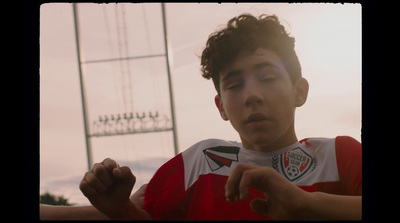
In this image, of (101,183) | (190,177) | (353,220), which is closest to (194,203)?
(190,177)

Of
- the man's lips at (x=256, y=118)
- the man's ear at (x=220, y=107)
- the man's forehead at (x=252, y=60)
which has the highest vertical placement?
the man's forehead at (x=252, y=60)

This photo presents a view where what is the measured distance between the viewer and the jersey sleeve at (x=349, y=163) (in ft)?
2.79

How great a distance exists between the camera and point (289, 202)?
755 mm

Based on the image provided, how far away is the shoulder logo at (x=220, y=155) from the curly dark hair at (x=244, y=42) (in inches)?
5.9

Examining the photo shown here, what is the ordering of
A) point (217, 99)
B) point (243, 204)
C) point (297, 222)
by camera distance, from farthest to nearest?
point (217, 99) → point (243, 204) → point (297, 222)

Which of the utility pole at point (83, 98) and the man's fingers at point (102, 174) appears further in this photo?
the utility pole at point (83, 98)

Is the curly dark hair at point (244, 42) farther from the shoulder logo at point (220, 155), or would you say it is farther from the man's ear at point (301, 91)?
the shoulder logo at point (220, 155)

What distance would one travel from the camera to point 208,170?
3.09ft

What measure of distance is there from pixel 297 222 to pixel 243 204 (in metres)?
0.14

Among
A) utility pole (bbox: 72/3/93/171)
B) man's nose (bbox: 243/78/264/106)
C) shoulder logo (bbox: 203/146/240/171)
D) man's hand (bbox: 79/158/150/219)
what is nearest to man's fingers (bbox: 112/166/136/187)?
man's hand (bbox: 79/158/150/219)

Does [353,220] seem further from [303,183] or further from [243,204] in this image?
[243,204]

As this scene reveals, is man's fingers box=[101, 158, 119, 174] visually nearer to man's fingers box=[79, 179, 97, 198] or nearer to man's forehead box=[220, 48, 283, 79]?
man's fingers box=[79, 179, 97, 198]

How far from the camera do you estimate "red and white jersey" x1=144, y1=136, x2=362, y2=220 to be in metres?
0.86

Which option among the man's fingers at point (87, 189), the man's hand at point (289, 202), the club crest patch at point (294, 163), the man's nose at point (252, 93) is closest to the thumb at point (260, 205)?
the man's hand at point (289, 202)
